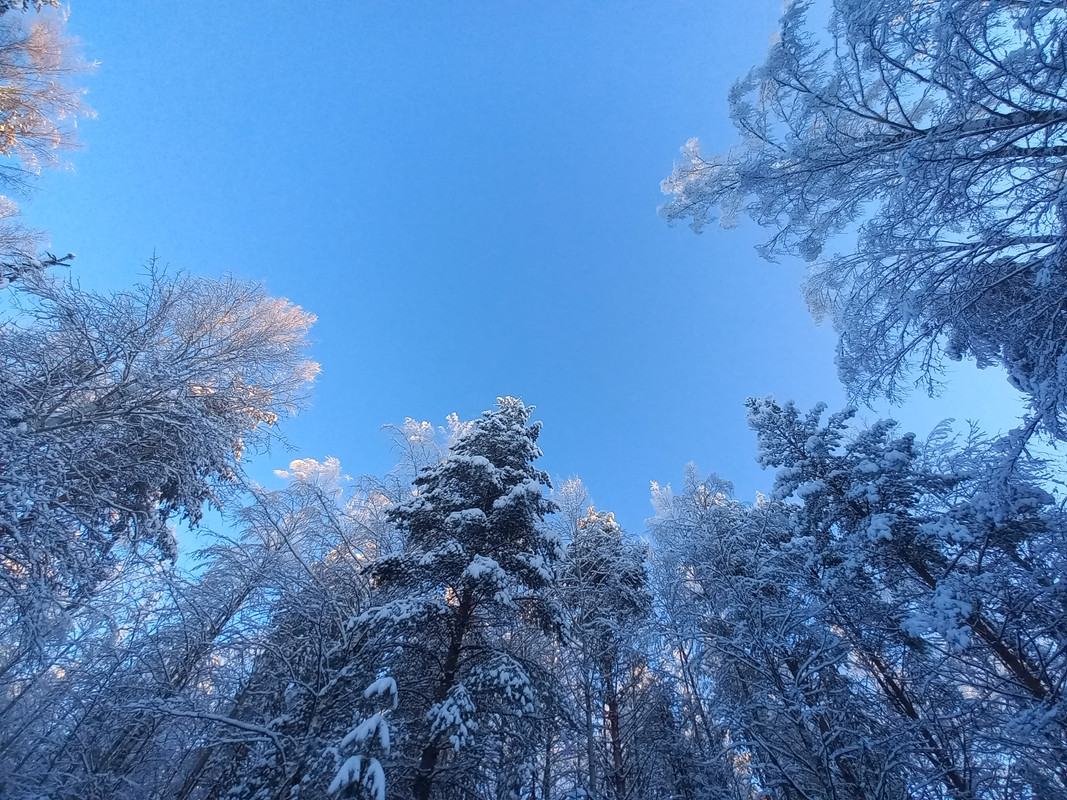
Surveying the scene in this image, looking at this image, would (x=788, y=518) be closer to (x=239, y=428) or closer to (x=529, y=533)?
(x=529, y=533)

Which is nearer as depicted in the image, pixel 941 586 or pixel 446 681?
pixel 941 586

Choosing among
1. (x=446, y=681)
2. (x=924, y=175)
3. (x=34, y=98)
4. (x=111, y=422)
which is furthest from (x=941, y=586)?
(x=34, y=98)

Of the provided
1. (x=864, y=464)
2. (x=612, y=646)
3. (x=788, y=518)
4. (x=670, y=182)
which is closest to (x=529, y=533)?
(x=612, y=646)

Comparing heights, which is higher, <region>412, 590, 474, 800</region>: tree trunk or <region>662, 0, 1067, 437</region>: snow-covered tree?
<region>662, 0, 1067, 437</region>: snow-covered tree

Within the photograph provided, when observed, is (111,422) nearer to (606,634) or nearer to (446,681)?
(446,681)

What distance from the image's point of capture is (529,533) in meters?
8.66

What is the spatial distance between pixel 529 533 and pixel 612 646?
142 inches

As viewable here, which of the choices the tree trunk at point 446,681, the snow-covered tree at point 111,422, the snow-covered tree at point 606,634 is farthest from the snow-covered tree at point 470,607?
the snow-covered tree at point 111,422

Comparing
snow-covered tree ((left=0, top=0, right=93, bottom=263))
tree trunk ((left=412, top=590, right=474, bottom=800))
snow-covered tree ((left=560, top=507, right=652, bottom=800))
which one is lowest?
tree trunk ((left=412, top=590, right=474, bottom=800))

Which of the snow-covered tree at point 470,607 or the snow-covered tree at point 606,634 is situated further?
the snow-covered tree at point 606,634

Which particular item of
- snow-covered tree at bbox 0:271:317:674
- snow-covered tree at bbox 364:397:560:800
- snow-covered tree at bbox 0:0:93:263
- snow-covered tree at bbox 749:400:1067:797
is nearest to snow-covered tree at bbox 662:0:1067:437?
snow-covered tree at bbox 749:400:1067:797

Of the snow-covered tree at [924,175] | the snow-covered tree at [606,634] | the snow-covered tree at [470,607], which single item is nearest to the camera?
the snow-covered tree at [924,175]

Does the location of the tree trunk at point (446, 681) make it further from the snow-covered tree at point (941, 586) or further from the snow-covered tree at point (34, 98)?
the snow-covered tree at point (34, 98)

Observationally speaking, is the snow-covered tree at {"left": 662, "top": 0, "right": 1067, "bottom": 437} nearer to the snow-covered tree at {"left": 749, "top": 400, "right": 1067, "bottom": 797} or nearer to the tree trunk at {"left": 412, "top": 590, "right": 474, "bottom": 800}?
the snow-covered tree at {"left": 749, "top": 400, "right": 1067, "bottom": 797}
